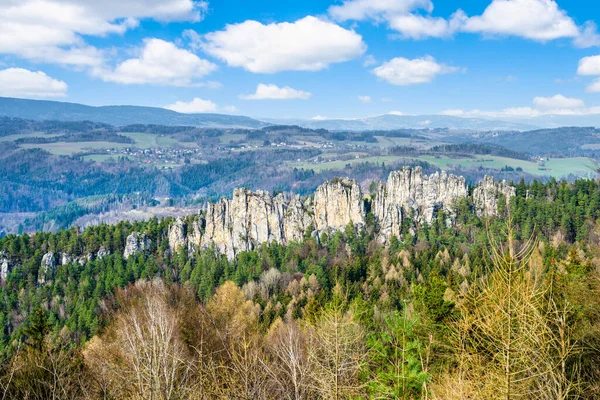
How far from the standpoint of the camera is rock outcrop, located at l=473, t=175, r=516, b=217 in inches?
3329

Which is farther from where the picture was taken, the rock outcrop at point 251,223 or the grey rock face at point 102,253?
the rock outcrop at point 251,223

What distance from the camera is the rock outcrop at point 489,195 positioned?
84.6 meters

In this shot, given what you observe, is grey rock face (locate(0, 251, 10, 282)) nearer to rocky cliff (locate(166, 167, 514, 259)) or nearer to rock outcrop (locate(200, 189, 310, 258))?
rocky cliff (locate(166, 167, 514, 259))

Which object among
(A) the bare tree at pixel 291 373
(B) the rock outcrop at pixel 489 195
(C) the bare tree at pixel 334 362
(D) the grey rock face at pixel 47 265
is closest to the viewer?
(A) the bare tree at pixel 291 373

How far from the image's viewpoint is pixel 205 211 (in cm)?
9312

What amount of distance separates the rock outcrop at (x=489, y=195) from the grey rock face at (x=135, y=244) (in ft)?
213

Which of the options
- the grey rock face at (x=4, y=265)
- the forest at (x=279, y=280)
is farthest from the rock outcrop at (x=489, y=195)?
the grey rock face at (x=4, y=265)

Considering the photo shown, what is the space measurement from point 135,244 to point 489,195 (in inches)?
2716

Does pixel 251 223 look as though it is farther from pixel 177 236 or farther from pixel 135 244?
pixel 135 244

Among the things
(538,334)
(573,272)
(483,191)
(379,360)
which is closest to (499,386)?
(538,334)

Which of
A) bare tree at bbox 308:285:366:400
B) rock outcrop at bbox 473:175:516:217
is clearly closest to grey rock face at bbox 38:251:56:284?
bare tree at bbox 308:285:366:400

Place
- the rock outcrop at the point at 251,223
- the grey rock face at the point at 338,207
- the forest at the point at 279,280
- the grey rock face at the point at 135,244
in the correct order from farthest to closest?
the grey rock face at the point at 338,207
the rock outcrop at the point at 251,223
the grey rock face at the point at 135,244
the forest at the point at 279,280

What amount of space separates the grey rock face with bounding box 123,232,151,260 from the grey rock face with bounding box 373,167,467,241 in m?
45.9

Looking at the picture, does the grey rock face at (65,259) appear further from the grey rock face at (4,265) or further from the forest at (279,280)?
the grey rock face at (4,265)
